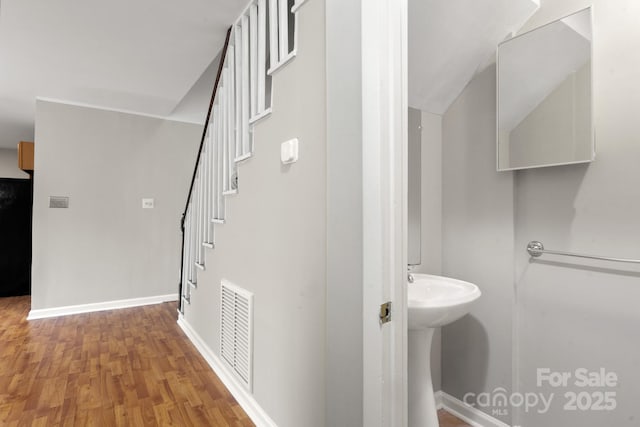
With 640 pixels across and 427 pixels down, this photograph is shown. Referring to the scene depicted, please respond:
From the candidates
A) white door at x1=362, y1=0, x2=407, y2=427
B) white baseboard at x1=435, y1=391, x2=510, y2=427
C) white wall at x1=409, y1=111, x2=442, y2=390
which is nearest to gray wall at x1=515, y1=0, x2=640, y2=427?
white baseboard at x1=435, y1=391, x2=510, y2=427

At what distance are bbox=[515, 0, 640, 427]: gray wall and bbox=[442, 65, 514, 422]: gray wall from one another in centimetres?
9

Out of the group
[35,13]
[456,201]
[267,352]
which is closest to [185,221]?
[35,13]

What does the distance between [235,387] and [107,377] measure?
1.02 metres

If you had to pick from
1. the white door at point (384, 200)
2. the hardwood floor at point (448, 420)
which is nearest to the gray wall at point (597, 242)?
the hardwood floor at point (448, 420)

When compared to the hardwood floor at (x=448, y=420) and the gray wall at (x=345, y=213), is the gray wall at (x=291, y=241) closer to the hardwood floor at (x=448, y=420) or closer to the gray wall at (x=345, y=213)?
the gray wall at (x=345, y=213)

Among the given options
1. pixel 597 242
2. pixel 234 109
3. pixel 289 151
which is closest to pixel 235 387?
pixel 289 151

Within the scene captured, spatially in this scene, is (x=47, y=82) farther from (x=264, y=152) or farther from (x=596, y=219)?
(x=596, y=219)

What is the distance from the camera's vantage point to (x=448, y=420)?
5.89 ft

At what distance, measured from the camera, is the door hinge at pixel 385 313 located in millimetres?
914

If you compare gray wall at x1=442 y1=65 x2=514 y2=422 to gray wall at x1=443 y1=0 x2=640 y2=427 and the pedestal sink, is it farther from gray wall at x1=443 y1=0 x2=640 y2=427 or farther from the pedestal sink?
the pedestal sink

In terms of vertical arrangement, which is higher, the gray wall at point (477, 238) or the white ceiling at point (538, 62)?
the white ceiling at point (538, 62)

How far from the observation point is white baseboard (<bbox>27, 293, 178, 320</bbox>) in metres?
3.53

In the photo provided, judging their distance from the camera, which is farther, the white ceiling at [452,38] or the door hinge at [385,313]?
the white ceiling at [452,38]

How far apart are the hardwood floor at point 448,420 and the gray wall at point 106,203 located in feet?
12.0
